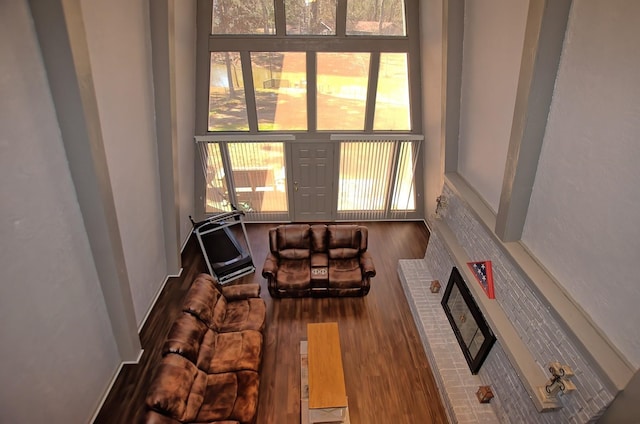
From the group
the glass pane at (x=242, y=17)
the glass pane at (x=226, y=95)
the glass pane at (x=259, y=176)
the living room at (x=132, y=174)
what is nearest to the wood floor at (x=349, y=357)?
the living room at (x=132, y=174)

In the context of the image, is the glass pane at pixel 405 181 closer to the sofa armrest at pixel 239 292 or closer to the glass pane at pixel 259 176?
Result: the glass pane at pixel 259 176

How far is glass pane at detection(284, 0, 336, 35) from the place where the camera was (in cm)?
637

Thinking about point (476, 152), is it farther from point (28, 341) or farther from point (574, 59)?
point (28, 341)

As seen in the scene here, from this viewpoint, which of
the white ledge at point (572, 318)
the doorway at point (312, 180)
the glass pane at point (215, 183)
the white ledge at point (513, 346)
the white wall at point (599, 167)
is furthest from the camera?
the doorway at point (312, 180)

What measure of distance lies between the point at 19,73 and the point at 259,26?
4544 millimetres

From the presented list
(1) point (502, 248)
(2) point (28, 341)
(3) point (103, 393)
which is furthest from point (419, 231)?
(2) point (28, 341)

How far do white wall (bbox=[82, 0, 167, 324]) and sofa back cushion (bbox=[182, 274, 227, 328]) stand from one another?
920 mm

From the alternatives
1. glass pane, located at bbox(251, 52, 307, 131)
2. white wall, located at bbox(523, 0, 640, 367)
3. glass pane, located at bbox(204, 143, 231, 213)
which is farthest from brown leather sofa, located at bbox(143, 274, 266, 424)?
glass pane, located at bbox(251, 52, 307, 131)

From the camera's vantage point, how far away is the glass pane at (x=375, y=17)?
6438mm

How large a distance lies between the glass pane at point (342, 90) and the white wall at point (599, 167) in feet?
13.7

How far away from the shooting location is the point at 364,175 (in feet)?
25.5

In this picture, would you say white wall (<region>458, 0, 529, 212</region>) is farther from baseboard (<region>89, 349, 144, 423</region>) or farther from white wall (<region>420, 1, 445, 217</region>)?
baseboard (<region>89, 349, 144, 423</region>)

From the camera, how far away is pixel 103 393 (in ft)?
13.9

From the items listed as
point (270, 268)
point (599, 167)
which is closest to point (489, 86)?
point (599, 167)
